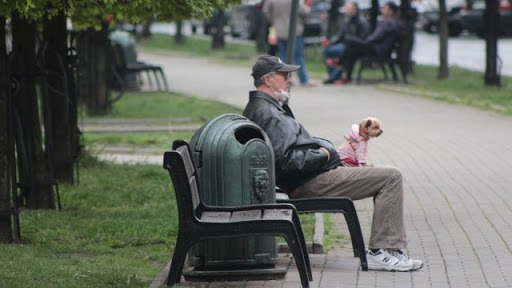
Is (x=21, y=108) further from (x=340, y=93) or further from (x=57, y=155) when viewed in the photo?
(x=340, y=93)

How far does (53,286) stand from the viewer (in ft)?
25.1

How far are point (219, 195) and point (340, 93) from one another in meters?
14.9

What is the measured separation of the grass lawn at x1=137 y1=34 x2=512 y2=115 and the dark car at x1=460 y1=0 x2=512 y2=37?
934 centimetres

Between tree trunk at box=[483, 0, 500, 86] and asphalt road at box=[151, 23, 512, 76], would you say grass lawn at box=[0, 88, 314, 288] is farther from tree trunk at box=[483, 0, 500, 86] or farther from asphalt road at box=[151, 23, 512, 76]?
asphalt road at box=[151, 23, 512, 76]

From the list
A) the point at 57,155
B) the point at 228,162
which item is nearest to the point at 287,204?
the point at 228,162

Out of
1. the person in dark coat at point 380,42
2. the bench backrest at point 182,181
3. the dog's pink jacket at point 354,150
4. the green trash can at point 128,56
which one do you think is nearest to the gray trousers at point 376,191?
the dog's pink jacket at point 354,150

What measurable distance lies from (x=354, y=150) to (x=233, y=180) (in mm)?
1297

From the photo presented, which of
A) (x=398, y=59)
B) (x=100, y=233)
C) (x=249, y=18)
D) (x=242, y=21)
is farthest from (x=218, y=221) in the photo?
(x=242, y=21)

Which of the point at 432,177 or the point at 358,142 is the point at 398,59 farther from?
the point at 358,142

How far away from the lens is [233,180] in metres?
8.16

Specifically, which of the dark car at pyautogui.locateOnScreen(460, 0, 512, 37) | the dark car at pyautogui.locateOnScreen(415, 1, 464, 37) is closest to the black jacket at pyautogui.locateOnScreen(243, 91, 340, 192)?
the dark car at pyautogui.locateOnScreen(460, 0, 512, 37)

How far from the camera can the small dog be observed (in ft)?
29.4

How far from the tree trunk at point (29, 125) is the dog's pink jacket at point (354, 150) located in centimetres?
287

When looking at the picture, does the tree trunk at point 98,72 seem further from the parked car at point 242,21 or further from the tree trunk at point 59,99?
the parked car at point 242,21
